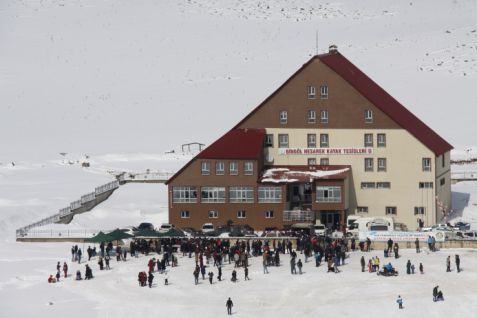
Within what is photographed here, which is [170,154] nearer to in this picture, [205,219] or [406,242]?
[205,219]

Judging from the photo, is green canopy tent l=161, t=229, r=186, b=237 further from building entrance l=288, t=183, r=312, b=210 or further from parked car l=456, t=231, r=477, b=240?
parked car l=456, t=231, r=477, b=240

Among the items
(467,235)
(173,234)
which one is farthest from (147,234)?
(467,235)

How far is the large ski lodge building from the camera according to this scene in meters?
78.4

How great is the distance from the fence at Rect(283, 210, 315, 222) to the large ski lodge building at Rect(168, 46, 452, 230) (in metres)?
0.07

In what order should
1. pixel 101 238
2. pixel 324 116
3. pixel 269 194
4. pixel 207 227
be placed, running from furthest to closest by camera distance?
pixel 324 116
pixel 269 194
pixel 207 227
pixel 101 238

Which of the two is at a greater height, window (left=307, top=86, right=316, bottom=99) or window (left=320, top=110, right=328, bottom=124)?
window (left=307, top=86, right=316, bottom=99)

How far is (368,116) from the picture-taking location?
8000 centimetres

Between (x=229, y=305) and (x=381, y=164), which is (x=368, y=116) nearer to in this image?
(x=381, y=164)

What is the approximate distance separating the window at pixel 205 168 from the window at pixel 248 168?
8.82ft

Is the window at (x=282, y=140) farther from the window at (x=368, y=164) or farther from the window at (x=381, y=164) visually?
the window at (x=381, y=164)

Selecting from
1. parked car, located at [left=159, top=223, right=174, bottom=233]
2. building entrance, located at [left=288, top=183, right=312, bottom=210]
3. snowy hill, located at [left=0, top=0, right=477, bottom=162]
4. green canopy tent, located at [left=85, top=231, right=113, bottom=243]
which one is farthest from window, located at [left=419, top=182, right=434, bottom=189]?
snowy hill, located at [left=0, top=0, right=477, bottom=162]

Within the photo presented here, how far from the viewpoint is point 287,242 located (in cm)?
6888

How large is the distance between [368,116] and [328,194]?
273 inches

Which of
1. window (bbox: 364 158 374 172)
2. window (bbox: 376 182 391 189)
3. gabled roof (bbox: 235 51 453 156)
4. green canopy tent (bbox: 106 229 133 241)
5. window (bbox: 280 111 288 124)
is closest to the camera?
green canopy tent (bbox: 106 229 133 241)
